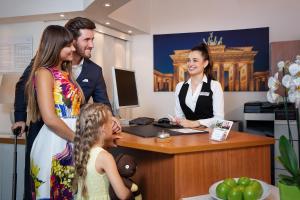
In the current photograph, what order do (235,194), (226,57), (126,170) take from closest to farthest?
(235,194)
(126,170)
(226,57)

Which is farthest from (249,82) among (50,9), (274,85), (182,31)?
(274,85)

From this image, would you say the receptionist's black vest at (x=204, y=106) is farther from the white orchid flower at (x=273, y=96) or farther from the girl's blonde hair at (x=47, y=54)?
the white orchid flower at (x=273, y=96)

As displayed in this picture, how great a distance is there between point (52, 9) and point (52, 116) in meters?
2.13

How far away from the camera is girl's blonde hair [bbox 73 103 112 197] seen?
1.42 metres

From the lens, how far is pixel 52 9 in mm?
3326

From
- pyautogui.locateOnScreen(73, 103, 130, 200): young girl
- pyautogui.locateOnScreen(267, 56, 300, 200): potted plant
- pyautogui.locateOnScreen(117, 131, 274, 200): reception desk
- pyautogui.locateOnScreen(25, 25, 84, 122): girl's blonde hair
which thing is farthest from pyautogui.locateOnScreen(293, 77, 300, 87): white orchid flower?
pyautogui.locateOnScreen(25, 25, 84, 122): girl's blonde hair

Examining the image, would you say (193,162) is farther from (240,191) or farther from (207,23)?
(207,23)

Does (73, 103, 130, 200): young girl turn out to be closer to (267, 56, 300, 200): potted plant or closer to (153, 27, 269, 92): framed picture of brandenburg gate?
(267, 56, 300, 200): potted plant

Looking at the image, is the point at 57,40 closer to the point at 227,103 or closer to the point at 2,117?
the point at 2,117

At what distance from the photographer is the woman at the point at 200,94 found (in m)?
2.47

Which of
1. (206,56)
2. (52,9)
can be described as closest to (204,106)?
(206,56)

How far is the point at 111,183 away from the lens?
4.51ft

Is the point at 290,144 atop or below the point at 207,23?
below

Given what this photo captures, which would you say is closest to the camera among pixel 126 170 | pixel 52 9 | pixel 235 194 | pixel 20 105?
pixel 235 194
